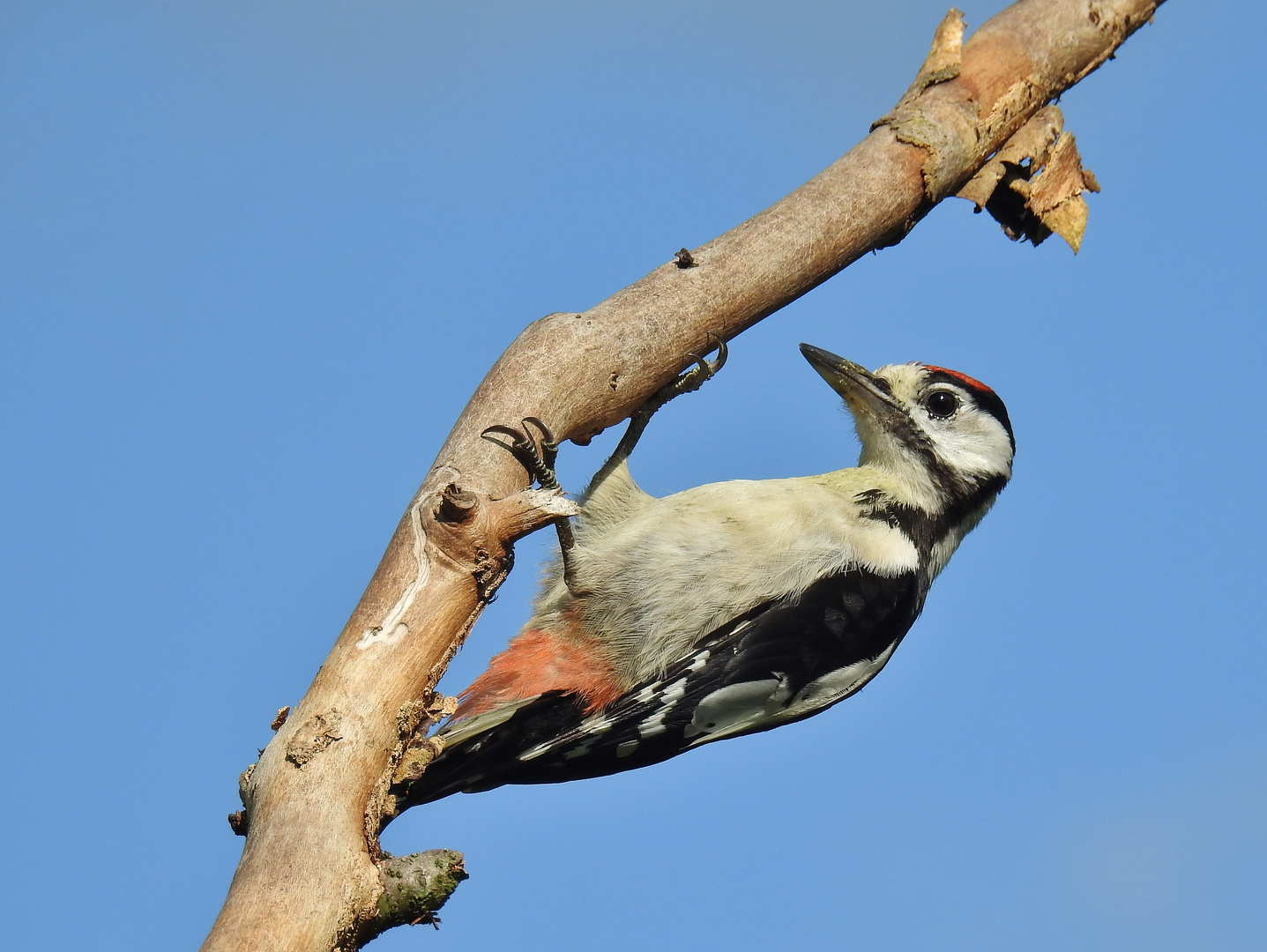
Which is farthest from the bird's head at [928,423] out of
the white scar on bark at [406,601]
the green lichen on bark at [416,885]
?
the green lichen on bark at [416,885]

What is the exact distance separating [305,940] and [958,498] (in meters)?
3.17

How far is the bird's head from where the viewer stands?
4.59 m

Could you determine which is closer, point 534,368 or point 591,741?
point 534,368

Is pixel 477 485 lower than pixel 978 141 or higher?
lower

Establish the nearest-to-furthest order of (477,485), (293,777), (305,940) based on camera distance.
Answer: (305,940) < (293,777) < (477,485)

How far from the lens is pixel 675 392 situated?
4113 mm

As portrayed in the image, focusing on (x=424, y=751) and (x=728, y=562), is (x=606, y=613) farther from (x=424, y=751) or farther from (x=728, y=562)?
(x=424, y=751)

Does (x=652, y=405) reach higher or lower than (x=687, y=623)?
higher

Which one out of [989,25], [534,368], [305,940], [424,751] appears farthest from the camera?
[989,25]

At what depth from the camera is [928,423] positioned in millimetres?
4633

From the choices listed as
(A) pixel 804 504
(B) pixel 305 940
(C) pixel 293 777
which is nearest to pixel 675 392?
(A) pixel 804 504

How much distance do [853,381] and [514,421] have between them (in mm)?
1994

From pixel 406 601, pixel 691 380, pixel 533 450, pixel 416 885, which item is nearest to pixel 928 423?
pixel 691 380

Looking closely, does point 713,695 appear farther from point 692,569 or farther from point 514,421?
point 514,421
